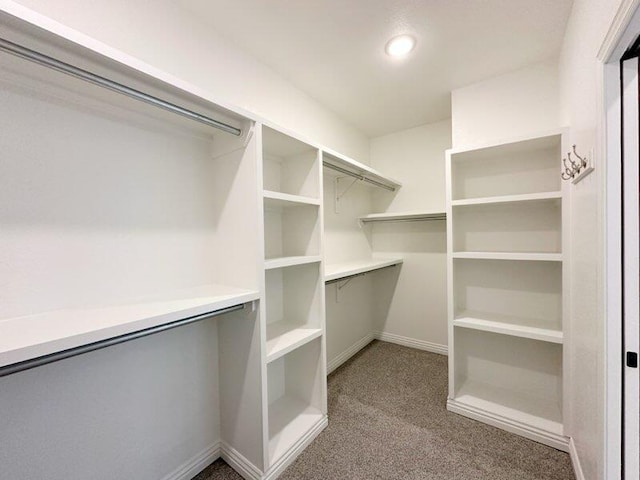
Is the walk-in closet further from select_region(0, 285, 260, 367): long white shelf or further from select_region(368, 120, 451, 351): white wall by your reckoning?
select_region(368, 120, 451, 351): white wall

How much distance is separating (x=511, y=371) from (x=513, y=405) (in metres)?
0.27

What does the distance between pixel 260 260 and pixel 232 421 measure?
3.21ft

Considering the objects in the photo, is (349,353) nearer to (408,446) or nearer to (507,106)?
(408,446)

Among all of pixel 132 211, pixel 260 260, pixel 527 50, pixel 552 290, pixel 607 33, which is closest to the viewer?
pixel 607 33

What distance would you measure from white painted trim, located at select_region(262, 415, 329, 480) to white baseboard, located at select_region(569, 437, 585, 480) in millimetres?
1352

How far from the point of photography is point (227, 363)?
1.52 m

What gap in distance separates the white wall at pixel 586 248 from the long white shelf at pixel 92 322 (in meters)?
1.51

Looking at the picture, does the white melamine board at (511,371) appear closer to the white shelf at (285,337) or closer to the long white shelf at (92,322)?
the white shelf at (285,337)

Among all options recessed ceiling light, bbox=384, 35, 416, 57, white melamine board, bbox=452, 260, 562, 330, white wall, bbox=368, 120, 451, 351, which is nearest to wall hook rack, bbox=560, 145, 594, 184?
white melamine board, bbox=452, 260, 562, 330

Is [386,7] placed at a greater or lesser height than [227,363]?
greater

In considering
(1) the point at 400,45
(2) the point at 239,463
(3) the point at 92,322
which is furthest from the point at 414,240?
(3) the point at 92,322

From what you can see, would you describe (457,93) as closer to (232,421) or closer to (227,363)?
(227,363)

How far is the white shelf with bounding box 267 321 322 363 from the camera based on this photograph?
145 centimetres

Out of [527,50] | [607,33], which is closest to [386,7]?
[607,33]
